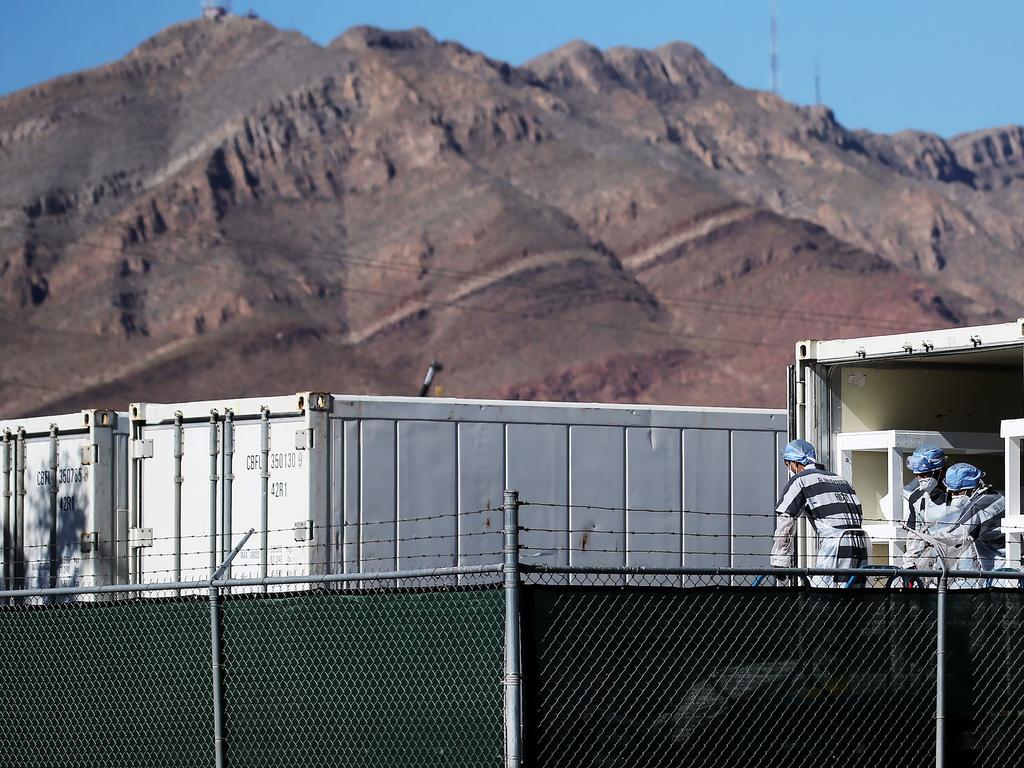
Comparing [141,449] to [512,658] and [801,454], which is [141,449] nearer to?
[801,454]

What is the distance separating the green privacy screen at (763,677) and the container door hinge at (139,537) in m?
7.29

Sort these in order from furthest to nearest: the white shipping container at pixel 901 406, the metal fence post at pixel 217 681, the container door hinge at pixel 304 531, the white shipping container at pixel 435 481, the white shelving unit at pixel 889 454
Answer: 1. the white shipping container at pixel 435 481
2. the container door hinge at pixel 304 531
3. the white shelving unit at pixel 889 454
4. the white shipping container at pixel 901 406
5. the metal fence post at pixel 217 681

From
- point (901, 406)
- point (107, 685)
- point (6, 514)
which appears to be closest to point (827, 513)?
point (901, 406)

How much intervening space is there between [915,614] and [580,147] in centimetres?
12163

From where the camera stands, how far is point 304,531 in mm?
11938

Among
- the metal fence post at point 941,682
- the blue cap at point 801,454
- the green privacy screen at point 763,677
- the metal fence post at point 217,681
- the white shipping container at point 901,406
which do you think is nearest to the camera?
the green privacy screen at point 763,677

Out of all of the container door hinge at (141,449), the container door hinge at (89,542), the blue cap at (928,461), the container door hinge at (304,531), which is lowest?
the container door hinge at (89,542)

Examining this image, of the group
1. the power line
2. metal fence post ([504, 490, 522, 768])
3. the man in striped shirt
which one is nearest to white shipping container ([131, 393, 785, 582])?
the man in striped shirt

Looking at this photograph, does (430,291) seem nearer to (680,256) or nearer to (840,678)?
(680,256)

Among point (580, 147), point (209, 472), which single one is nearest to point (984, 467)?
point (209, 472)

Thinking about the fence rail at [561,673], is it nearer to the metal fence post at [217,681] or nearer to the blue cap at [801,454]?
the metal fence post at [217,681]

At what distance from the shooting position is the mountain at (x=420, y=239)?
99750mm

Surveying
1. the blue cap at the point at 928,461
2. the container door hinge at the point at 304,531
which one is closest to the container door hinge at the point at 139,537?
the container door hinge at the point at 304,531

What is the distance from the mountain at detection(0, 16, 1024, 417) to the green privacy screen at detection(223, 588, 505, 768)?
8535cm
